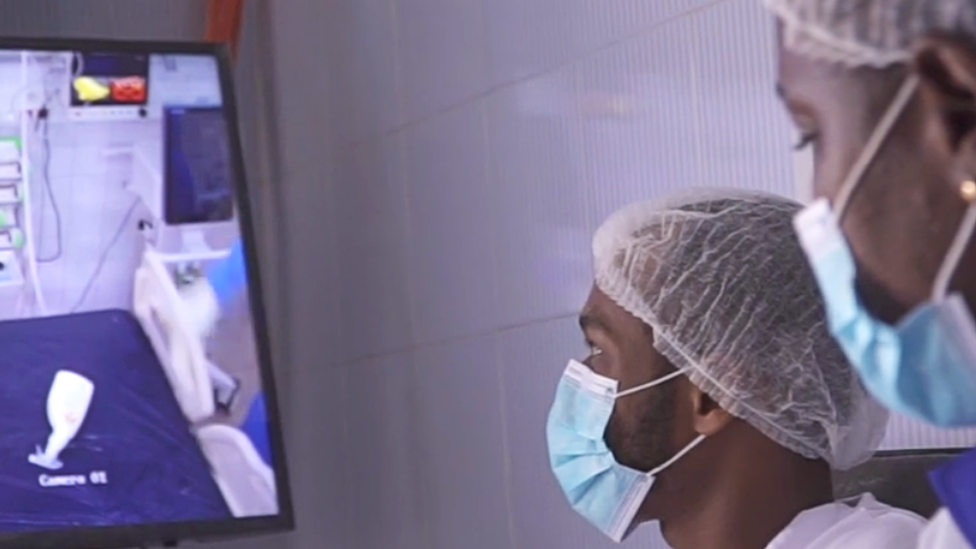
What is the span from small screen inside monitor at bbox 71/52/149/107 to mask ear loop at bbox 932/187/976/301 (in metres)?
1.75

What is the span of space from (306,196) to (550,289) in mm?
932

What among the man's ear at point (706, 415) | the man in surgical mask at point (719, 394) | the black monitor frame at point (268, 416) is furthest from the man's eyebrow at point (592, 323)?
the black monitor frame at point (268, 416)

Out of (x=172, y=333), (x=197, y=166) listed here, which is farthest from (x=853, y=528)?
(x=197, y=166)

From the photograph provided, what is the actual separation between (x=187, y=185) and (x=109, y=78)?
210 millimetres

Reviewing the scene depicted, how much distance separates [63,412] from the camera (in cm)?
226

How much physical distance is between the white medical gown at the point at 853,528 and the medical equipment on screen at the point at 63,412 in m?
1.14

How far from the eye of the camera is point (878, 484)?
1.72 meters

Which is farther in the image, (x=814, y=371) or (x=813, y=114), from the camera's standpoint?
(x=814, y=371)

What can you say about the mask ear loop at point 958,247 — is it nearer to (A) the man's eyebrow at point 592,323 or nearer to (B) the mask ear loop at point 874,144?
(B) the mask ear loop at point 874,144

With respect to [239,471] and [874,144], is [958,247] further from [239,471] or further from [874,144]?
[239,471]

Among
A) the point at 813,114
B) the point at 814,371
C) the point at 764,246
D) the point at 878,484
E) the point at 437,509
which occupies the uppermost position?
the point at 813,114

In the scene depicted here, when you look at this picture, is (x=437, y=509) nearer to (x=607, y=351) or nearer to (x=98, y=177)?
(x=98, y=177)

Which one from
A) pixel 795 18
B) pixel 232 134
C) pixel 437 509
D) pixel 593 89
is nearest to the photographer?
pixel 795 18

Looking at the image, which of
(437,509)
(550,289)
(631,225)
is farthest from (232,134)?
(631,225)
